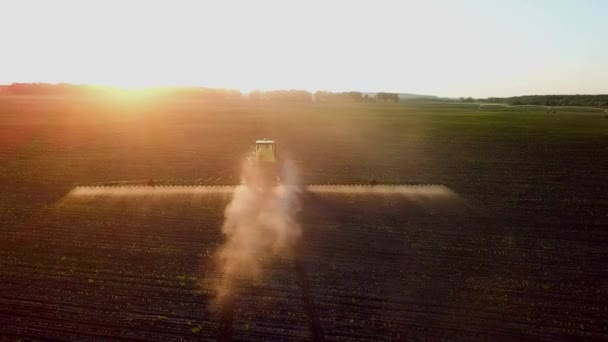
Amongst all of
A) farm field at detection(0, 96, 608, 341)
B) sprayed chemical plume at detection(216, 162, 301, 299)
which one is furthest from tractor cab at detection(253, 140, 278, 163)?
farm field at detection(0, 96, 608, 341)

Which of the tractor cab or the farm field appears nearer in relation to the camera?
the farm field

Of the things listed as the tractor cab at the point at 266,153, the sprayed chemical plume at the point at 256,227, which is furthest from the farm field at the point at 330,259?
the tractor cab at the point at 266,153

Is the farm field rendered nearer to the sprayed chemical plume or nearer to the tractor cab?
the sprayed chemical plume

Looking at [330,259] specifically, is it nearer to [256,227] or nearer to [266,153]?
[256,227]

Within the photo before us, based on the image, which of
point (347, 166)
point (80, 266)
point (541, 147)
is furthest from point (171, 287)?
point (541, 147)

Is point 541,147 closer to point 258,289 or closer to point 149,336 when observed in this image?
point 258,289
